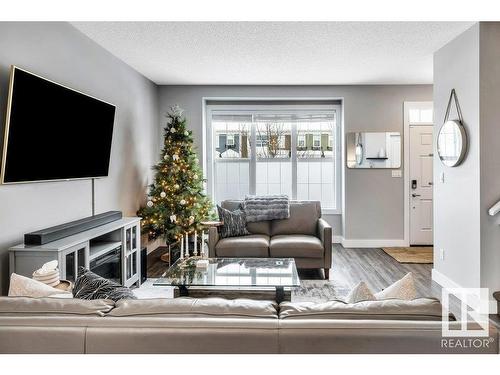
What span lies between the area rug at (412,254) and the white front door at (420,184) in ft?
0.84

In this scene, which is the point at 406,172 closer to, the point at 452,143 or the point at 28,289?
the point at 452,143

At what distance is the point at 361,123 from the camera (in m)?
6.21

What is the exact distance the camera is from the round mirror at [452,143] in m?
3.61

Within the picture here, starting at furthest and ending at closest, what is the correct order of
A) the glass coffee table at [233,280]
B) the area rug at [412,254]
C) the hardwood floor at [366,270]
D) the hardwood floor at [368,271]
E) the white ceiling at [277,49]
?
the area rug at [412,254]
the hardwood floor at [366,270]
the hardwood floor at [368,271]
the white ceiling at [277,49]
the glass coffee table at [233,280]

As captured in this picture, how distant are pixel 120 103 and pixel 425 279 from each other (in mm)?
4027

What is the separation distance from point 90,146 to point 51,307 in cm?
258

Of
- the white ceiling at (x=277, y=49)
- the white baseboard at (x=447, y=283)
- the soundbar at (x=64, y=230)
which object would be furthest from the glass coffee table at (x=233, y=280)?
the white ceiling at (x=277, y=49)

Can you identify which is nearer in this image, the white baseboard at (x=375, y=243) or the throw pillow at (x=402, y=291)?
the throw pillow at (x=402, y=291)

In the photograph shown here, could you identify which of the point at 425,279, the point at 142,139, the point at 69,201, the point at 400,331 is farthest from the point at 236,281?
the point at 142,139

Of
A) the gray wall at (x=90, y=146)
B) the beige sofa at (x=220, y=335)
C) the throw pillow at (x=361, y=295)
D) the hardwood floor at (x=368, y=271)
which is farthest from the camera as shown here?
the hardwood floor at (x=368, y=271)

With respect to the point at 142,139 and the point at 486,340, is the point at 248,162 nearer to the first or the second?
the point at 142,139

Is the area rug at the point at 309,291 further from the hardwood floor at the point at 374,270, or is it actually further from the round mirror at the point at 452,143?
the round mirror at the point at 452,143

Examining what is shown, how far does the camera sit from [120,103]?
15.4 ft

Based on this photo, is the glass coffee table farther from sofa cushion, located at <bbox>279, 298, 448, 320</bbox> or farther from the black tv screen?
sofa cushion, located at <bbox>279, 298, 448, 320</bbox>
